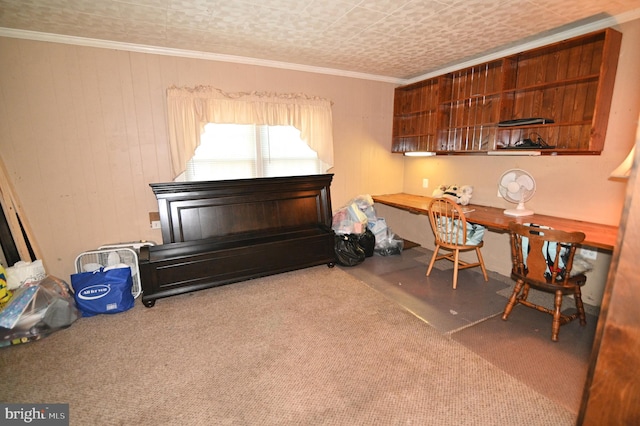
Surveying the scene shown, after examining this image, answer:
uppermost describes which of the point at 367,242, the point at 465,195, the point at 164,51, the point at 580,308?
the point at 164,51

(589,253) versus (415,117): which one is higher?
(415,117)

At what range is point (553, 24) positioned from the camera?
2.57 meters

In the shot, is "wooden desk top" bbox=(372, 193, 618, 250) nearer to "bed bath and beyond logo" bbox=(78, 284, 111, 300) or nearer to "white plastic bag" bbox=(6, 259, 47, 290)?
"bed bath and beyond logo" bbox=(78, 284, 111, 300)

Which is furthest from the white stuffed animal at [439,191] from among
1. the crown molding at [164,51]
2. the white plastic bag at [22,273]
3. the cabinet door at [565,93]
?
the white plastic bag at [22,273]

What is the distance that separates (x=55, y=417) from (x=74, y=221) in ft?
6.56

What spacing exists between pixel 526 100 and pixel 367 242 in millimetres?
2283

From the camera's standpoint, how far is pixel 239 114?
343 centimetres

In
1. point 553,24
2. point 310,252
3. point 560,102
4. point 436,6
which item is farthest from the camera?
point 310,252

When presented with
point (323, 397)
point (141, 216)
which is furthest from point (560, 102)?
point (141, 216)

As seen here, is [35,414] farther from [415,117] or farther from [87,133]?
[415,117]

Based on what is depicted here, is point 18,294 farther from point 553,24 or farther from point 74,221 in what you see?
point 553,24

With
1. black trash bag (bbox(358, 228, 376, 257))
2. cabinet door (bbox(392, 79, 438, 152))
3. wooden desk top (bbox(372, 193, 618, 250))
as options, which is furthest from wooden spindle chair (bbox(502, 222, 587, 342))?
cabinet door (bbox(392, 79, 438, 152))

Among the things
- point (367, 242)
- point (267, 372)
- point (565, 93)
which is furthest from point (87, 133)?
point (565, 93)

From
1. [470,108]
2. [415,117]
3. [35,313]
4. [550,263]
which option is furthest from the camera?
[415,117]
